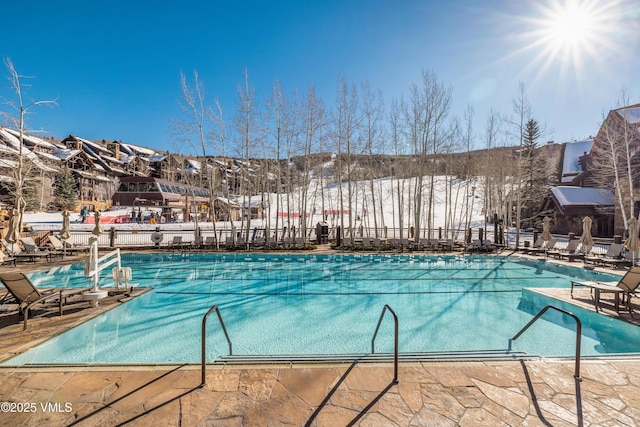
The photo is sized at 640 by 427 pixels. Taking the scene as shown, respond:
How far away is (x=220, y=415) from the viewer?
8.50 ft

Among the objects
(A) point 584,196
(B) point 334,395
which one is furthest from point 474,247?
(B) point 334,395

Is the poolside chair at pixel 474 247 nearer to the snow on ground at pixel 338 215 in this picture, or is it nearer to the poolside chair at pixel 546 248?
the poolside chair at pixel 546 248

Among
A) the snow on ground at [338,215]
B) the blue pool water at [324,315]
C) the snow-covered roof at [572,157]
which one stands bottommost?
the blue pool water at [324,315]

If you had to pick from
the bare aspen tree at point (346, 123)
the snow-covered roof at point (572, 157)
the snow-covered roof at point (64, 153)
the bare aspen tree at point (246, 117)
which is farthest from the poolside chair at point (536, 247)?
the snow-covered roof at point (64, 153)

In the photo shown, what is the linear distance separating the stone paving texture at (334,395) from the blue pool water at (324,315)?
169 centimetres

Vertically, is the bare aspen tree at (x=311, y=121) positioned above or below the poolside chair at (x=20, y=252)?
above

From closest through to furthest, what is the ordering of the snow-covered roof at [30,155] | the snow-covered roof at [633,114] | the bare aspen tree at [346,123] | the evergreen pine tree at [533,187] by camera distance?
the bare aspen tree at [346,123] < the snow-covered roof at [30,155] < the snow-covered roof at [633,114] < the evergreen pine tree at [533,187]

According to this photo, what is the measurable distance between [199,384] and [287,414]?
1077mm

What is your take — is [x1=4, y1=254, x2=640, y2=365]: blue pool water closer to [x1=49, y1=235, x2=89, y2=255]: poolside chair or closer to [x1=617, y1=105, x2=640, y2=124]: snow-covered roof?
[x1=49, y1=235, x2=89, y2=255]: poolside chair

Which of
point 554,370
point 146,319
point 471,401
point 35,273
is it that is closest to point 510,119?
point 554,370

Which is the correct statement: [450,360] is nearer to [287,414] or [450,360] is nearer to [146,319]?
[287,414]

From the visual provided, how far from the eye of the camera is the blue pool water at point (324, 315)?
17.1ft

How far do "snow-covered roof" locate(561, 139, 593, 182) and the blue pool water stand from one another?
1162 inches

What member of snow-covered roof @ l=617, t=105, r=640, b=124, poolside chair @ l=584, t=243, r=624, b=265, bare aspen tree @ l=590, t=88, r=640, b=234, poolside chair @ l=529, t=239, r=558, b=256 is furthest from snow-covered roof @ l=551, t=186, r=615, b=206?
poolside chair @ l=584, t=243, r=624, b=265
